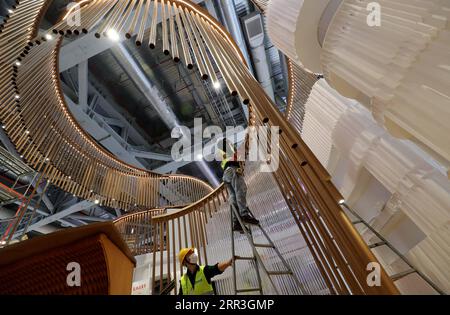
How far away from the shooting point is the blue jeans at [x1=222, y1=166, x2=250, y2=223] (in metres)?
3.33

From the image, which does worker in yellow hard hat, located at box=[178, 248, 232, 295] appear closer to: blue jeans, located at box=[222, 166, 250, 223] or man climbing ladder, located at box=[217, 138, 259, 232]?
man climbing ladder, located at box=[217, 138, 259, 232]

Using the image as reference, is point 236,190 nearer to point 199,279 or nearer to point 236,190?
point 236,190

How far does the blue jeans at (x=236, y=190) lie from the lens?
3332 mm

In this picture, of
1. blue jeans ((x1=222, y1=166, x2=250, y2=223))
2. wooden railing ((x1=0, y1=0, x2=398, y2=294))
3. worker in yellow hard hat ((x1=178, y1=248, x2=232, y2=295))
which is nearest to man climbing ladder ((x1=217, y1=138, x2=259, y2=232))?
blue jeans ((x1=222, y1=166, x2=250, y2=223))

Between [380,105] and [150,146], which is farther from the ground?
[150,146]

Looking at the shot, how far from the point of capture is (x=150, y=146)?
1025 centimetres

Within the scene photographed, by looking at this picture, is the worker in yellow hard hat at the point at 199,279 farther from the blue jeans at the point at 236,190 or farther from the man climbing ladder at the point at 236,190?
the blue jeans at the point at 236,190

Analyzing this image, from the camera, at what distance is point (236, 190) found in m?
3.52

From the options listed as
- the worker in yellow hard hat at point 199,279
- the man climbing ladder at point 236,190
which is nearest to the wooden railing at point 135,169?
the worker in yellow hard hat at point 199,279

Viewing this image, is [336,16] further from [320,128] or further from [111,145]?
[111,145]

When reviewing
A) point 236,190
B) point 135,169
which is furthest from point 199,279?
point 135,169

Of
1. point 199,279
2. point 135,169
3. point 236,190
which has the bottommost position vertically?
point 199,279

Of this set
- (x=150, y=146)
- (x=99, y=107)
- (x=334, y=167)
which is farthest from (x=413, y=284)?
(x=150, y=146)

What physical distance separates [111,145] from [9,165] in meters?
2.43
